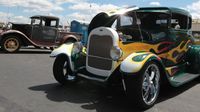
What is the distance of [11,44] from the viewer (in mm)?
12586

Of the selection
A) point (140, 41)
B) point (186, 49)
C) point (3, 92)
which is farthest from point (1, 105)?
point (186, 49)

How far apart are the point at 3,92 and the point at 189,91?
402 cm

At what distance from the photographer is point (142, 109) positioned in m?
4.40

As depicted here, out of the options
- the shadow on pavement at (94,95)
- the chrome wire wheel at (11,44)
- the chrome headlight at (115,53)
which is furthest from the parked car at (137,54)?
the chrome wire wheel at (11,44)

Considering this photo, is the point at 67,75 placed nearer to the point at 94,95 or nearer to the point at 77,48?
the point at 77,48

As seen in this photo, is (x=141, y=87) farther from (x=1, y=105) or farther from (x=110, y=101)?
(x=1, y=105)

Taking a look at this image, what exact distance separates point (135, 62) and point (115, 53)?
1.61ft

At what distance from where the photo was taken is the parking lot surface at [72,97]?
4352 millimetres

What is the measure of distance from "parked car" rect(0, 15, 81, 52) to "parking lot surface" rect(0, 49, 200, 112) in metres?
6.36

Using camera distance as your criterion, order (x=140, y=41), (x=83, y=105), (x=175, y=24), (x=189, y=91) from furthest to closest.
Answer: (x=175, y=24)
(x=189, y=91)
(x=140, y=41)
(x=83, y=105)

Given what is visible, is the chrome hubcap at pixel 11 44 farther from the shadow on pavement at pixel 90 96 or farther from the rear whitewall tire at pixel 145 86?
the rear whitewall tire at pixel 145 86

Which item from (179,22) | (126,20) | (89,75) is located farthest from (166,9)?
(89,75)

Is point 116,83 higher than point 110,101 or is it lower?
higher

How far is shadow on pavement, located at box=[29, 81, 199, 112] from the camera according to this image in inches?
177
